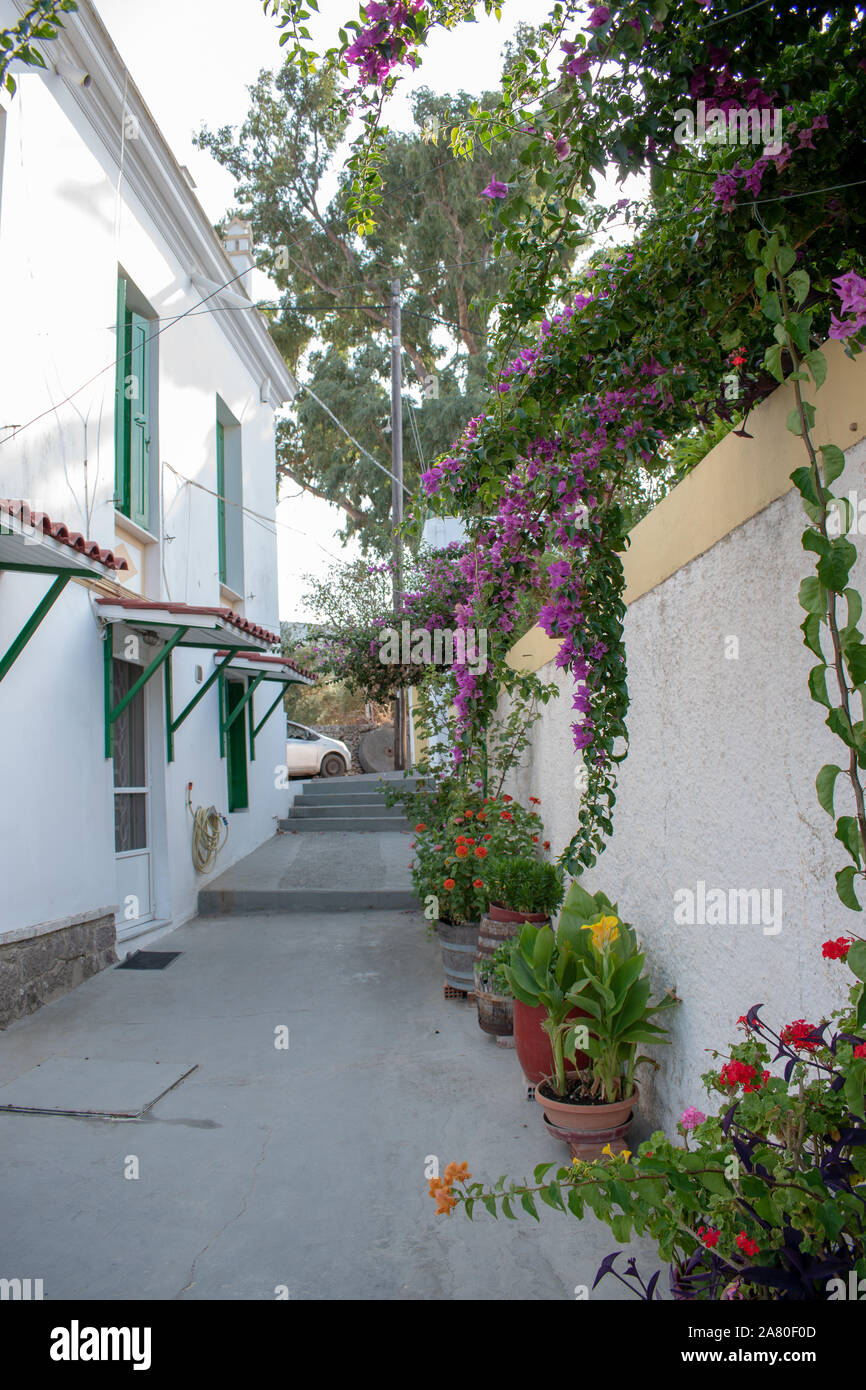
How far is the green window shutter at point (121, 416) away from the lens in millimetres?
6602

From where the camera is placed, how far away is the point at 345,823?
11180 millimetres

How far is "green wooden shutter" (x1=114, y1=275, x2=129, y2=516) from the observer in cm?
660

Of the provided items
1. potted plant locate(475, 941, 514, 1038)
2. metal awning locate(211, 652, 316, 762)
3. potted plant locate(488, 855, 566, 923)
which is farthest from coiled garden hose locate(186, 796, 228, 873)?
potted plant locate(475, 941, 514, 1038)

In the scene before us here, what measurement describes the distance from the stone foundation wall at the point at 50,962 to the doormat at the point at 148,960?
0.11 m

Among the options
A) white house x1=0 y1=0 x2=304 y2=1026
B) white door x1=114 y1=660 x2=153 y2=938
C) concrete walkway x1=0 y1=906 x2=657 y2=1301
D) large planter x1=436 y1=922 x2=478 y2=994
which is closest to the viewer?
concrete walkway x1=0 y1=906 x2=657 y2=1301

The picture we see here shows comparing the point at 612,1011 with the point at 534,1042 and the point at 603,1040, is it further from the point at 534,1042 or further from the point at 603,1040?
A: the point at 534,1042

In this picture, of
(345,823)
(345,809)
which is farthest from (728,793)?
(345,809)

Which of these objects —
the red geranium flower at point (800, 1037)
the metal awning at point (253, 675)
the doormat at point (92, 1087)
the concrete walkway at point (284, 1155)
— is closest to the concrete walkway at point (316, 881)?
the metal awning at point (253, 675)

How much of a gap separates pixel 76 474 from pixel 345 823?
249 inches

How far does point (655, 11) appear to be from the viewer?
1.51 meters

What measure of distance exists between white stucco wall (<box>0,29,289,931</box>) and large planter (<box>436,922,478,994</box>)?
7.40 feet

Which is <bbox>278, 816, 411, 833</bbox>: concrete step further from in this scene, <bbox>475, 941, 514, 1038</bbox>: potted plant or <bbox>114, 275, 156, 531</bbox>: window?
<bbox>475, 941, 514, 1038</bbox>: potted plant
